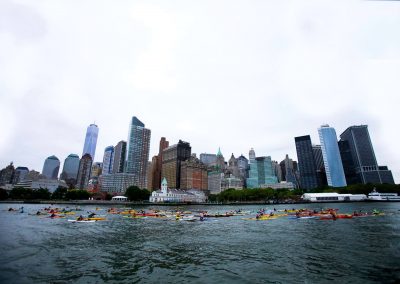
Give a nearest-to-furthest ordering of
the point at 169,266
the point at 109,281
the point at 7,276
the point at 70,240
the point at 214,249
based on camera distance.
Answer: the point at 109,281 < the point at 7,276 < the point at 169,266 < the point at 214,249 < the point at 70,240

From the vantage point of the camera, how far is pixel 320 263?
70.3ft

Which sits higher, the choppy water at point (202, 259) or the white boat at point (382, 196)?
the white boat at point (382, 196)

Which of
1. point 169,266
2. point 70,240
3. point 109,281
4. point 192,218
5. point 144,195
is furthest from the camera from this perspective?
point 144,195

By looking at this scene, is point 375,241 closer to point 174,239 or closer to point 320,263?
point 320,263

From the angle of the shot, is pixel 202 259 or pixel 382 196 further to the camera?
pixel 382 196

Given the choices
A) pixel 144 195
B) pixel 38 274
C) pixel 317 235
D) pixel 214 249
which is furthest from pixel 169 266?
pixel 144 195

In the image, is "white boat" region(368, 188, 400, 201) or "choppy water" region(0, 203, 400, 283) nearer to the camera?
"choppy water" region(0, 203, 400, 283)

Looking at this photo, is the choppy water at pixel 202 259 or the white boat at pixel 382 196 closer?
the choppy water at pixel 202 259

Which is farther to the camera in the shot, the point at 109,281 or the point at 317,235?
the point at 317,235

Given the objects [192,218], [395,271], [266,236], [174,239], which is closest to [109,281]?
[174,239]

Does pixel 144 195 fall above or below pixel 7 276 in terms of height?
above

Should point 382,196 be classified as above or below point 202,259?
above

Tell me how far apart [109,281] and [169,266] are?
5231mm

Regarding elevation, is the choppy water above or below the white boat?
below
